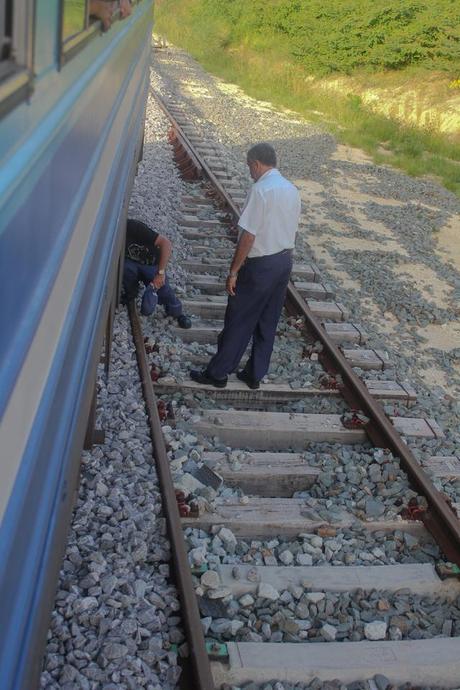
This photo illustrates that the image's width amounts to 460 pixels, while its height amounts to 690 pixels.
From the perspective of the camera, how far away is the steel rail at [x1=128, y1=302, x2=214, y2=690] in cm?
277

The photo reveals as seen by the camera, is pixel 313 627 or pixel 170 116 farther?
pixel 170 116

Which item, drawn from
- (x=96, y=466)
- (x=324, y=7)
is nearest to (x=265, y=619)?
(x=96, y=466)

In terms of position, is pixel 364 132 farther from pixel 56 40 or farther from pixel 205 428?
pixel 56 40

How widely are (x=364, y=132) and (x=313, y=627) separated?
601 inches

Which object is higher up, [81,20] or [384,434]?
[81,20]

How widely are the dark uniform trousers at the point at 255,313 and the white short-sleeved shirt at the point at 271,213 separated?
10 centimetres

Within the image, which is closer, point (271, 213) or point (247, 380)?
point (271, 213)

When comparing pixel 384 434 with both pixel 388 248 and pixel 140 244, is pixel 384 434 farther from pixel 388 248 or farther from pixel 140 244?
pixel 388 248

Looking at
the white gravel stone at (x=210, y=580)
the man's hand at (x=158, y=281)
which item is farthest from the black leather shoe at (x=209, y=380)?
the white gravel stone at (x=210, y=580)

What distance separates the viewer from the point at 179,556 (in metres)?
3.30

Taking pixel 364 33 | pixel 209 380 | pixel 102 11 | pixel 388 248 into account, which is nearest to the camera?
pixel 102 11

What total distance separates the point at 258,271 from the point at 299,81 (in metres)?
19.3

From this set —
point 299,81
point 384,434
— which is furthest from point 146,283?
point 299,81

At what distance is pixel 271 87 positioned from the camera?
71.5 ft
